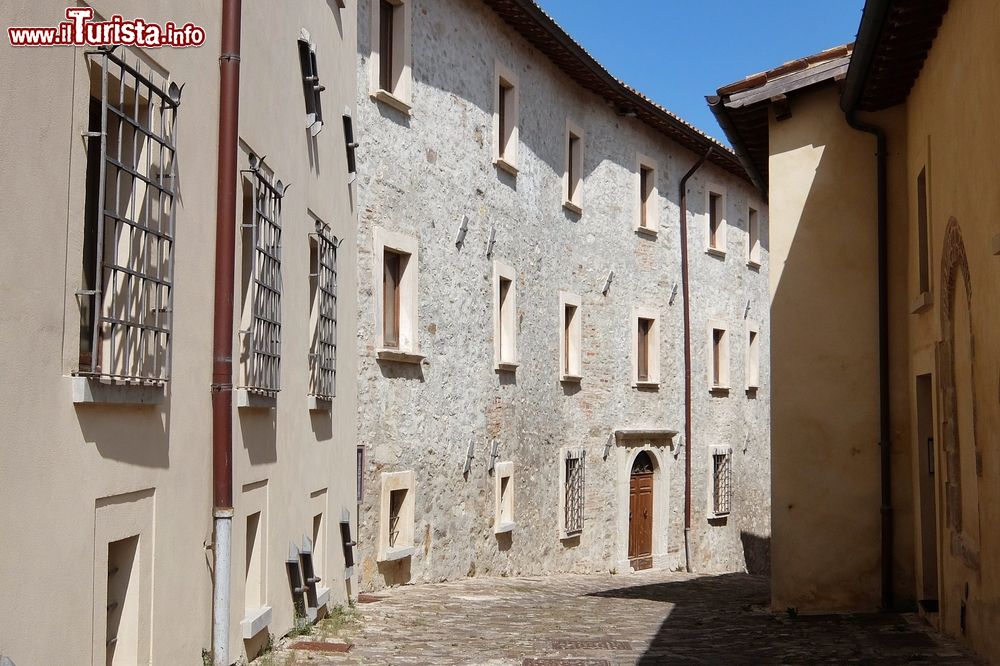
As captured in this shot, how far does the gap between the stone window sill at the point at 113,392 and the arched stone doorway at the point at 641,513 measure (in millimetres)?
16641

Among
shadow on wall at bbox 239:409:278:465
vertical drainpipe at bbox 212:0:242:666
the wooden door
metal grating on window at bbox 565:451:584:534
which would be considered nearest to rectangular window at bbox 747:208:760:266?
the wooden door

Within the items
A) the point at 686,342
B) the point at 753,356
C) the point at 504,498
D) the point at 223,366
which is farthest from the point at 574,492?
the point at 223,366

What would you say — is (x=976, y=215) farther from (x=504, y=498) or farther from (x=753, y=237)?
(x=753, y=237)

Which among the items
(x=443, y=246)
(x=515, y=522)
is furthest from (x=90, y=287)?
(x=515, y=522)

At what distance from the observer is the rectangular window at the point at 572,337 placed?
1959cm

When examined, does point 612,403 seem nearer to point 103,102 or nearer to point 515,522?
point 515,522

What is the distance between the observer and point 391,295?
14.2m

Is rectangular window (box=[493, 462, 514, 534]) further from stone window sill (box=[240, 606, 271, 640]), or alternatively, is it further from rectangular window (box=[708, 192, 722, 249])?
rectangular window (box=[708, 192, 722, 249])

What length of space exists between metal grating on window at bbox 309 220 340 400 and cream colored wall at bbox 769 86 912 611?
444 cm

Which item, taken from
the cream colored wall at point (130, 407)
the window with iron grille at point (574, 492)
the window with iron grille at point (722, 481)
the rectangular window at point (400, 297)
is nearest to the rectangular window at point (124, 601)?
the cream colored wall at point (130, 407)

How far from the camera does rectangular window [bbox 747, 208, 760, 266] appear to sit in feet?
87.5

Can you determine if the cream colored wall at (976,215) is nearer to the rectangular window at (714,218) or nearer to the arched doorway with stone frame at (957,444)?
the arched doorway with stone frame at (957,444)

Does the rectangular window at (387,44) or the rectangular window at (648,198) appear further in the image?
the rectangular window at (648,198)

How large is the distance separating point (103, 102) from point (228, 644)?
334 centimetres
